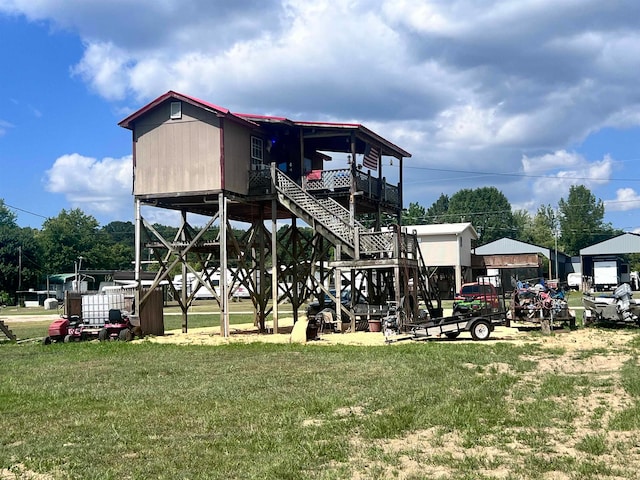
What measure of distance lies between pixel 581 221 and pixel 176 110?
11517cm

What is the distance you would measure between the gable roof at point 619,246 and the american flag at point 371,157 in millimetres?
61045

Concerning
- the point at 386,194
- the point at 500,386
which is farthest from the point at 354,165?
the point at 500,386

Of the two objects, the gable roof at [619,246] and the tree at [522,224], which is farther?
the tree at [522,224]

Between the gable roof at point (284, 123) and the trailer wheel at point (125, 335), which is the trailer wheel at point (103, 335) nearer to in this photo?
the trailer wheel at point (125, 335)

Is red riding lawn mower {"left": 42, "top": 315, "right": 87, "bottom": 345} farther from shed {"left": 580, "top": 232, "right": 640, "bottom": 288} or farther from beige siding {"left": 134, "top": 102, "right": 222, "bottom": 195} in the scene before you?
shed {"left": 580, "top": 232, "right": 640, "bottom": 288}

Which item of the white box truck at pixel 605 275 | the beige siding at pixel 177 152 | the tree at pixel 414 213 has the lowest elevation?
the white box truck at pixel 605 275

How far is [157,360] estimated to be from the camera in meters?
17.5

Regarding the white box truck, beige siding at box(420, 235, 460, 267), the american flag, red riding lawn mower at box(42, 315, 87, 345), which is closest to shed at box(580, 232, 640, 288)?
→ the white box truck

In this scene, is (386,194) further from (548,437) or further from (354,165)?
(548,437)

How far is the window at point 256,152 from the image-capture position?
2820 centimetres

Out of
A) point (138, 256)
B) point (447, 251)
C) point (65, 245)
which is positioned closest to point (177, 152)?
point (138, 256)

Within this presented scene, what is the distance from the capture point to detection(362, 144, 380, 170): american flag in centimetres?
2880

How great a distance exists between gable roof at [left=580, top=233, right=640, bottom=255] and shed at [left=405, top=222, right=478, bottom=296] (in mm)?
33780

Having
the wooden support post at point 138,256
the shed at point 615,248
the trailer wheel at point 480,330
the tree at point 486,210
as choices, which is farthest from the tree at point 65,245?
the trailer wheel at point 480,330
